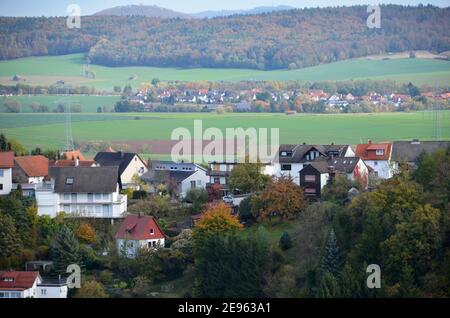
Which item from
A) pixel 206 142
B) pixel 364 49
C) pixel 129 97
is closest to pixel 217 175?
pixel 206 142

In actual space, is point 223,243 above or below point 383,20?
below

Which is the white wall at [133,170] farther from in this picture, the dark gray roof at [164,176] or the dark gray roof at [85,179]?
the dark gray roof at [85,179]

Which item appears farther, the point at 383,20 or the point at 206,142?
the point at 383,20

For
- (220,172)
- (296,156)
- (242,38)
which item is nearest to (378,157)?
(296,156)

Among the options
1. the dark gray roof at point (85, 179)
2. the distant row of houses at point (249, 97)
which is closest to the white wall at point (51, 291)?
the dark gray roof at point (85, 179)

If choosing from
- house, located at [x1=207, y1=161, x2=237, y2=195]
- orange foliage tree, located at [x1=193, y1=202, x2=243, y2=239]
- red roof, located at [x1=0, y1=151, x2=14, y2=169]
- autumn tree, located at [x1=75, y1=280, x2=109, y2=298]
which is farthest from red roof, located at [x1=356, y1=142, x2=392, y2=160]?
autumn tree, located at [x1=75, y1=280, x2=109, y2=298]

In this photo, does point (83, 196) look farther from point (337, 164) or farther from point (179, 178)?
point (337, 164)

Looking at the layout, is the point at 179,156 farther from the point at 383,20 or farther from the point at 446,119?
the point at 383,20
